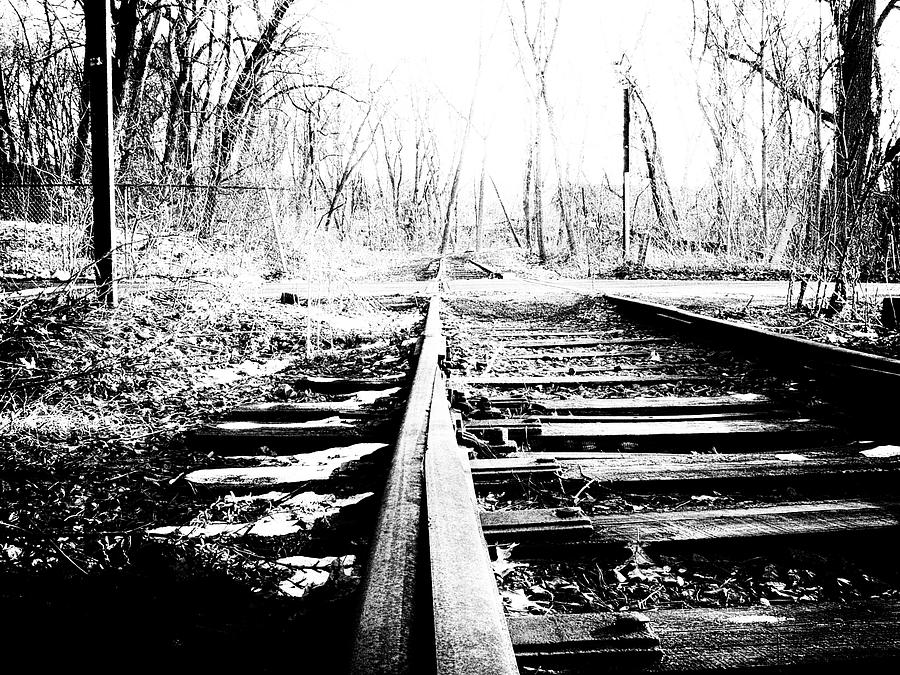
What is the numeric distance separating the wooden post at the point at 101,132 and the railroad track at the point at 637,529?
3.85m

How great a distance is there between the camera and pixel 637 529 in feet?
5.08

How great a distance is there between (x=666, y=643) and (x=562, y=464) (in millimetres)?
1045

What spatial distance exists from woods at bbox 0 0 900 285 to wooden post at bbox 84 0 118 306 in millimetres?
330

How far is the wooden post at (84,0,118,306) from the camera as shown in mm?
5812

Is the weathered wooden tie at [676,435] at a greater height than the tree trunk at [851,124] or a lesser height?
lesser

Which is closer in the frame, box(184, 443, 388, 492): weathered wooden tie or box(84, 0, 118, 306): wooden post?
box(184, 443, 388, 492): weathered wooden tie

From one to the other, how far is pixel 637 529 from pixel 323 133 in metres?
10.4

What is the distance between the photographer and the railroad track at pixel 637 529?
1.03m

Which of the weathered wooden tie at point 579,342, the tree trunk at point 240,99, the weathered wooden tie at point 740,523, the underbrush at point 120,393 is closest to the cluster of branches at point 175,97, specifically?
the tree trunk at point 240,99

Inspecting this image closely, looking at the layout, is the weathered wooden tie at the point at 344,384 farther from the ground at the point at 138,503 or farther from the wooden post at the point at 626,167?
the wooden post at the point at 626,167

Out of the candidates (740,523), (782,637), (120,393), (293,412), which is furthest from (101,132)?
(782,637)

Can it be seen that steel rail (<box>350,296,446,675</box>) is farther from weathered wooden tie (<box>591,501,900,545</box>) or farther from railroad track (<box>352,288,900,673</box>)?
weathered wooden tie (<box>591,501,900,545</box>)

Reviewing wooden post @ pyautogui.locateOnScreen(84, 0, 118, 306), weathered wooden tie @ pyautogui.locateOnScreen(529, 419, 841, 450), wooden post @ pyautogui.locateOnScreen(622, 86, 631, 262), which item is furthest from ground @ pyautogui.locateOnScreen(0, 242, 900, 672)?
wooden post @ pyautogui.locateOnScreen(622, 86, 631, 262)

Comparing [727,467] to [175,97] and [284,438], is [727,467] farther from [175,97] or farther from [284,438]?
[175,97]
